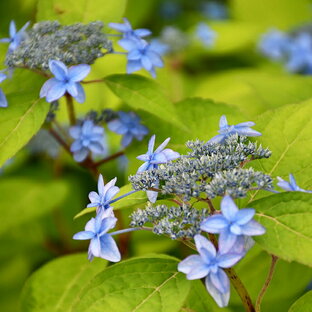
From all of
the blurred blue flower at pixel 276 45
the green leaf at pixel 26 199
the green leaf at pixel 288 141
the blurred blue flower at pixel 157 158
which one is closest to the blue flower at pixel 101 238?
the blurred blue flower at pixel 157 158

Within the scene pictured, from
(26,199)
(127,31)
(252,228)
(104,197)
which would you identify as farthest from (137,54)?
→ (26,199)

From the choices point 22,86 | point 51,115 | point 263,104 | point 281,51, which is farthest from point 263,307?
point 281,51

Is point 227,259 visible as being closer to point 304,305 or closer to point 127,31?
point 304,305

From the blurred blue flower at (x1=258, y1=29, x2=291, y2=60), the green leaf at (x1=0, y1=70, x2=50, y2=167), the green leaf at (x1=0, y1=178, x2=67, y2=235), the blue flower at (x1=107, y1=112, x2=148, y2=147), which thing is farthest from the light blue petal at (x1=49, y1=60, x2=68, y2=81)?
the blurred blue flower at (x1=258, y1=29, x2=291, y2=60)

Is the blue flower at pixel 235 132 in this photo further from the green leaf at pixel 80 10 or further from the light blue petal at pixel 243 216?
the green leaf at pixel 80 10

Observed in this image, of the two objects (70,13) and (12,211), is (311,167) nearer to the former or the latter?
(70,13)

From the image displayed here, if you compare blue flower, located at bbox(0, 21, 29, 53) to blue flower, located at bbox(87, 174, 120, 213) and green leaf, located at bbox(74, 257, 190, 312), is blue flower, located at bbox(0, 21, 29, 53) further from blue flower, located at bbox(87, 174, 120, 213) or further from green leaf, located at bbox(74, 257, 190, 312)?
green leaf, located at bbox(74, 257, 190, 312)

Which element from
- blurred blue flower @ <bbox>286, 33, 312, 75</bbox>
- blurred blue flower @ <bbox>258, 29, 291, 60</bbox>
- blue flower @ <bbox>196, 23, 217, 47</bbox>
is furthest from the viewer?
blue flower @ <bbox>196, 23, 217, 47</bbox>
